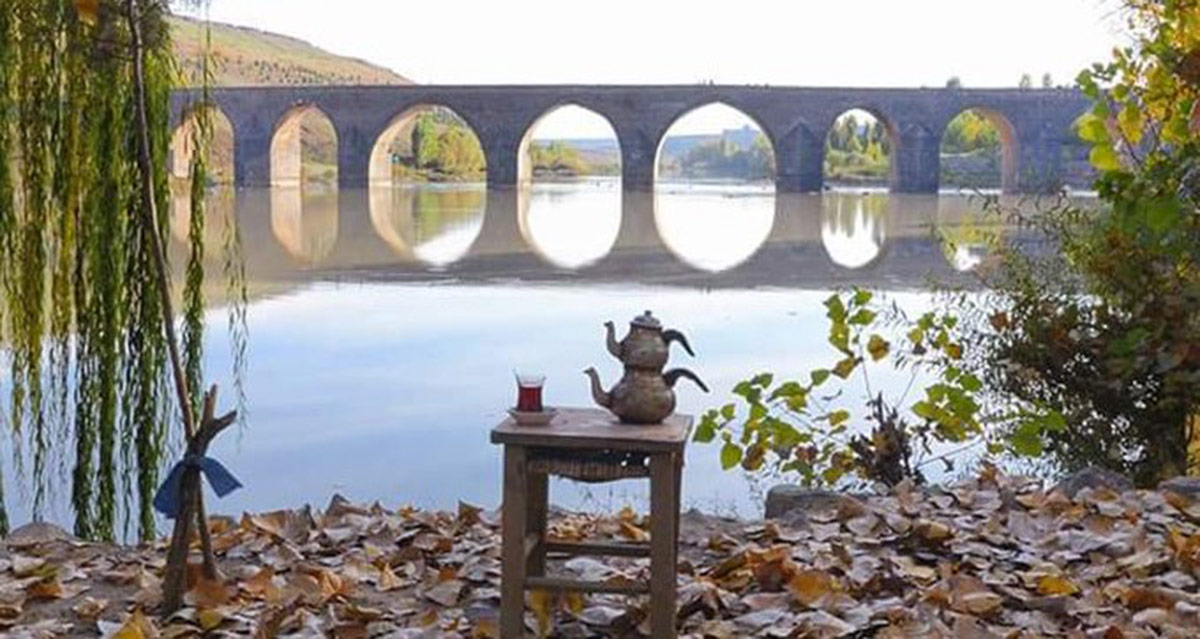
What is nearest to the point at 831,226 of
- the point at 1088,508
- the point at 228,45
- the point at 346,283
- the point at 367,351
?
the point at 346,283

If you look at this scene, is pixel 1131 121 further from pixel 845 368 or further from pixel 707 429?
pixel 707 429

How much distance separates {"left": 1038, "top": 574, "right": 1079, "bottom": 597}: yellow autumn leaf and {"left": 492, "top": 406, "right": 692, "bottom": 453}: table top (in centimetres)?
85

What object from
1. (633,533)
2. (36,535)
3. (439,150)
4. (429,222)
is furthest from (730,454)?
(439,150)

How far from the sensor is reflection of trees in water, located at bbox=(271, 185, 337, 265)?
45.4 ft

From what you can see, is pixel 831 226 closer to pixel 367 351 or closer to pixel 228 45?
pixel 367 351

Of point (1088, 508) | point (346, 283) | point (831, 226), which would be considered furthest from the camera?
point (831, 226)

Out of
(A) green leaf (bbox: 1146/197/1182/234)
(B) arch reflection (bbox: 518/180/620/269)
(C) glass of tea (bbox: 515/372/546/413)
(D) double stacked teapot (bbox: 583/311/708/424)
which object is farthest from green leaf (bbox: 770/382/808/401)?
(B) arch reflection (bbox: 518/180/620/269)

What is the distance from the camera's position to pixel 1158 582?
288 centimetres

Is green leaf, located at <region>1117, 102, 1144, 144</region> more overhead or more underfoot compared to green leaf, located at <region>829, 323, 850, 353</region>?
more overhead

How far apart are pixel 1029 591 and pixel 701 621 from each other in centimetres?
70

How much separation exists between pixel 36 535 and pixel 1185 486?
3.05 meters

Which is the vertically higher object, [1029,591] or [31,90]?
[31,90]

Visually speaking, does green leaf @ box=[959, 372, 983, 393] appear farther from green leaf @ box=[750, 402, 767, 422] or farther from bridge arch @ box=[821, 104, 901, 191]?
bridge arch @ box=[821, 104, 901, 191]

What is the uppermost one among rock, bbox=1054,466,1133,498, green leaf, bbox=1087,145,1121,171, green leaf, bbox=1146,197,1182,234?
green leaf, bbox=1087,145,1121,171
